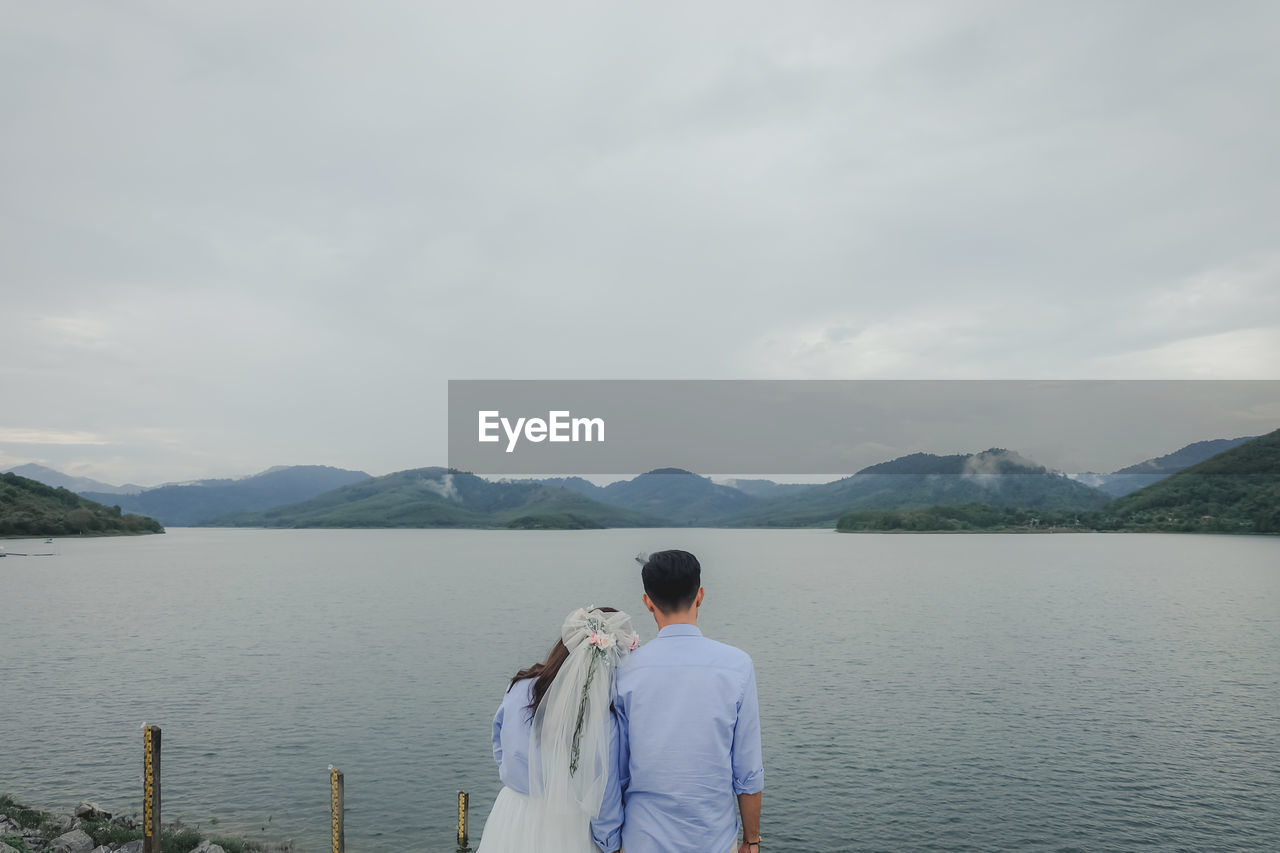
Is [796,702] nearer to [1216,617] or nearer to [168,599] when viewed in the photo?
[1216,617]

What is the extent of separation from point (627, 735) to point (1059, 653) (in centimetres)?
5034

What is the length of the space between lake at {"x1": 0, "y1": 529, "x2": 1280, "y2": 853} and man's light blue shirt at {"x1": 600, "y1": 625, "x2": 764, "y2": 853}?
16899 millimetres

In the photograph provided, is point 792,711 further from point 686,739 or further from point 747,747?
point 686,739

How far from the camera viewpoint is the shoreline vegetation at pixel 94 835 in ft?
55.4

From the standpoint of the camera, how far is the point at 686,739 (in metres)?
5.13

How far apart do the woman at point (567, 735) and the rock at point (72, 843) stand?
1616 cm

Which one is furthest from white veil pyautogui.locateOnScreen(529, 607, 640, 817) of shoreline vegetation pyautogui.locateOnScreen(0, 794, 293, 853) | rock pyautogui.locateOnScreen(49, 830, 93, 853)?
rock pyautogui.locateOnScreen(49, 830, 93, 853)

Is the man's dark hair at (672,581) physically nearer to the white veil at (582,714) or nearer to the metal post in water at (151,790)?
the white veil at (582,714)

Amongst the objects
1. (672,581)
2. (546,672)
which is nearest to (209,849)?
(546,672)

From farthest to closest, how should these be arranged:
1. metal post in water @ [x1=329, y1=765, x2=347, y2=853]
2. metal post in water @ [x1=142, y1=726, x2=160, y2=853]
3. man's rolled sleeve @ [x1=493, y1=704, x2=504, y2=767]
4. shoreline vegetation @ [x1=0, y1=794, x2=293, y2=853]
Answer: shoreline vegetation @ [x1=0, y1=794, x2=293, y2=853] < metal post in water @ [x1=329, y1=765, x2=347, y2=853] < metal post in water @ [x1=142, y1=726, x2=160, y2=853] < man's rolled sleeve @ [x1=493, y1=704, x2=504, y2=767]

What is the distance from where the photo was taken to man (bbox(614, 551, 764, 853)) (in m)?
5.12

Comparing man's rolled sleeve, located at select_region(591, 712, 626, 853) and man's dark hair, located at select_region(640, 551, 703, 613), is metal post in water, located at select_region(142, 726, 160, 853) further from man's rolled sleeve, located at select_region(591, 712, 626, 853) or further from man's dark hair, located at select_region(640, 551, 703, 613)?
man's dark hair, located at select_region(640, 551, 703, 613)

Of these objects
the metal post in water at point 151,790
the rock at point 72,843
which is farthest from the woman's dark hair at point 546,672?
the rock at point 72,843

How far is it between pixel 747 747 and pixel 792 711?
96.2 ft
